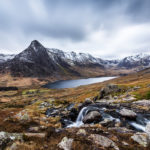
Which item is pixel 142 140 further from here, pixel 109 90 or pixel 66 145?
pixel 109 90

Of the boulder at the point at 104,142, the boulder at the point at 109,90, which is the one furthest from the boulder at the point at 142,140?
the boulder at the point at 109,90

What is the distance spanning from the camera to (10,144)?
28.5 ft

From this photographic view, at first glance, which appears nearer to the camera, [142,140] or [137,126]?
[142,140]

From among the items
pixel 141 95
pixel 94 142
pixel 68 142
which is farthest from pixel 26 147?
pixel 141 95

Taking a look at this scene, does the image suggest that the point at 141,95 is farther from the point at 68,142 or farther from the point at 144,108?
the point at 68,142

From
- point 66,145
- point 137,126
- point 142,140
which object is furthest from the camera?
point 137,126

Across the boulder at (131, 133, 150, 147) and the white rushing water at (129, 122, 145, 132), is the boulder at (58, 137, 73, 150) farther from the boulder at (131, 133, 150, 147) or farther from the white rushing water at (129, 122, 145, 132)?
the white rushing water at (129, 122, 145, 132)

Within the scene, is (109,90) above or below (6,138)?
below

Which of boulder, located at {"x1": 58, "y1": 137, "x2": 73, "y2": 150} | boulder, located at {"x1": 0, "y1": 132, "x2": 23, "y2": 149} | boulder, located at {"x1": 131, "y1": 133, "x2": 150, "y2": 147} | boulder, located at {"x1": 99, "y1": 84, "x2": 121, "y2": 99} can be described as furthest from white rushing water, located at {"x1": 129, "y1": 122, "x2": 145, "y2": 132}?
boulder, located at {"x1": 99, "y1": 84, "x2": 121, "y2": 99}

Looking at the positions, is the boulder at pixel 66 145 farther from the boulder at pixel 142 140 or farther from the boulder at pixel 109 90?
the boulder at pixel 109 90

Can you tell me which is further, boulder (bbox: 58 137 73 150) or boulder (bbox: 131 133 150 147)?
boulder (bbox: 131 133 150 147)

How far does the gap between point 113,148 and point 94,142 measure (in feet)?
6.27

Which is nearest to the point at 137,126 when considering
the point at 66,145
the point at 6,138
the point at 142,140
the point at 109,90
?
the point at 142,140

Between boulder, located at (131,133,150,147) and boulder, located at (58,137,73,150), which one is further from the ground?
boulder, located at (58,137,73,150)
